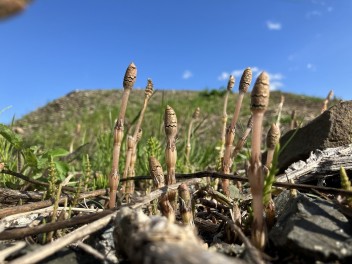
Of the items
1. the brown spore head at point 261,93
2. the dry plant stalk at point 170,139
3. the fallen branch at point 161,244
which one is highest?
the brown spore head at point 261,93

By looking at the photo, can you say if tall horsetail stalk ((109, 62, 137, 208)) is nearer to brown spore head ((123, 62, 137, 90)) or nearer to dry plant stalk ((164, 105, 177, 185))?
brown spore head ((123, 62, 137, 90))

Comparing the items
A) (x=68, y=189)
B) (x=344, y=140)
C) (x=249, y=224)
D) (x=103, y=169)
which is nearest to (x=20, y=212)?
(x=68, y=189)

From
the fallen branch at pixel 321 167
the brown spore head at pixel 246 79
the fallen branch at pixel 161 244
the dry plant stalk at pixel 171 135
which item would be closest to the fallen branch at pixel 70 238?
the dry plant stalk at pixel 171 135

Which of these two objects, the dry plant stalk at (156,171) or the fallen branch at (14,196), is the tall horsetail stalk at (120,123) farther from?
the fallen branch at (14,196)

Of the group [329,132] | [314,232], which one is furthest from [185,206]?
[329,132]

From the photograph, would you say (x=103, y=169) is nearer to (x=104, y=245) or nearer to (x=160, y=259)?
(x=104, y=245)

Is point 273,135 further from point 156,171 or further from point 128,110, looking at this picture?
point 128,110

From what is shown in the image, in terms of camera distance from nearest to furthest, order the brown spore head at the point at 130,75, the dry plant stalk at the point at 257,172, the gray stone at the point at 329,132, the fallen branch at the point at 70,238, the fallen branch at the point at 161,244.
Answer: the fallen branch at the point at 161,244 < the fallen branch at the point at 70,238 < the dry plant stalk at the point at 257,172 < the brown spore head at the point at 130,75 < the gray stone at the point at 329,132

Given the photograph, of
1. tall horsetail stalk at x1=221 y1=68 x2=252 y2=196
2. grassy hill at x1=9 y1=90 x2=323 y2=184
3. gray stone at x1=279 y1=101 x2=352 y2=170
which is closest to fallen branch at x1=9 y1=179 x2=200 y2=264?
tall horsetail stalk at x1=221 y1=68 x2=252 y2=196
